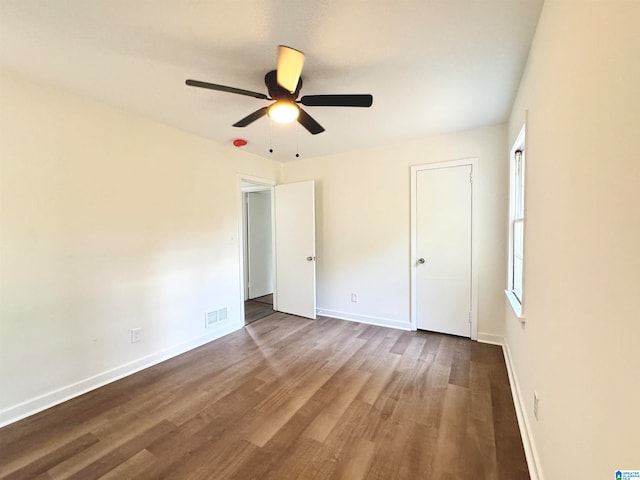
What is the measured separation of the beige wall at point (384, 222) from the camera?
120 inches

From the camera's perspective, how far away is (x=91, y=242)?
7.61 feet

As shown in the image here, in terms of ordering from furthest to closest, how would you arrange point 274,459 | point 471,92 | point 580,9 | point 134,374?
point 134,374 < point 471,92 < point 274,459 < point 580,9

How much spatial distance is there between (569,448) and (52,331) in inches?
125

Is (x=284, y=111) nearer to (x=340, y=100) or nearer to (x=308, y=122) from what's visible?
(x=308, y=122)

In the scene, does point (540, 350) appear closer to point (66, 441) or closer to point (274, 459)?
point (274, 459)

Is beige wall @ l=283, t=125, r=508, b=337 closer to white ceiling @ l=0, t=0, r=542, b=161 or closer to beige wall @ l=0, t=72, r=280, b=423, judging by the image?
white ceiling @ l=0, t=0, r=542, b=161

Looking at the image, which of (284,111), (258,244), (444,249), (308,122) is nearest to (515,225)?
(444,249)

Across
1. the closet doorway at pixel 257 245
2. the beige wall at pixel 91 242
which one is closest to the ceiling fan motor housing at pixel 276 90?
the beige wall at pixel 91 242

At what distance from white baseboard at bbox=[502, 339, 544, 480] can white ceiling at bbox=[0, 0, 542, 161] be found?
2.31m

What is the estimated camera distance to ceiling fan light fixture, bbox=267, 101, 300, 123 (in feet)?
6.21

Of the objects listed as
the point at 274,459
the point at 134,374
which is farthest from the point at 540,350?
the point at 134,374

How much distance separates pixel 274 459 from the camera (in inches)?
62.9

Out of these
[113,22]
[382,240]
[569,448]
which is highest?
[113,22]

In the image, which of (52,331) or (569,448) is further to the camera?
(52,331)
